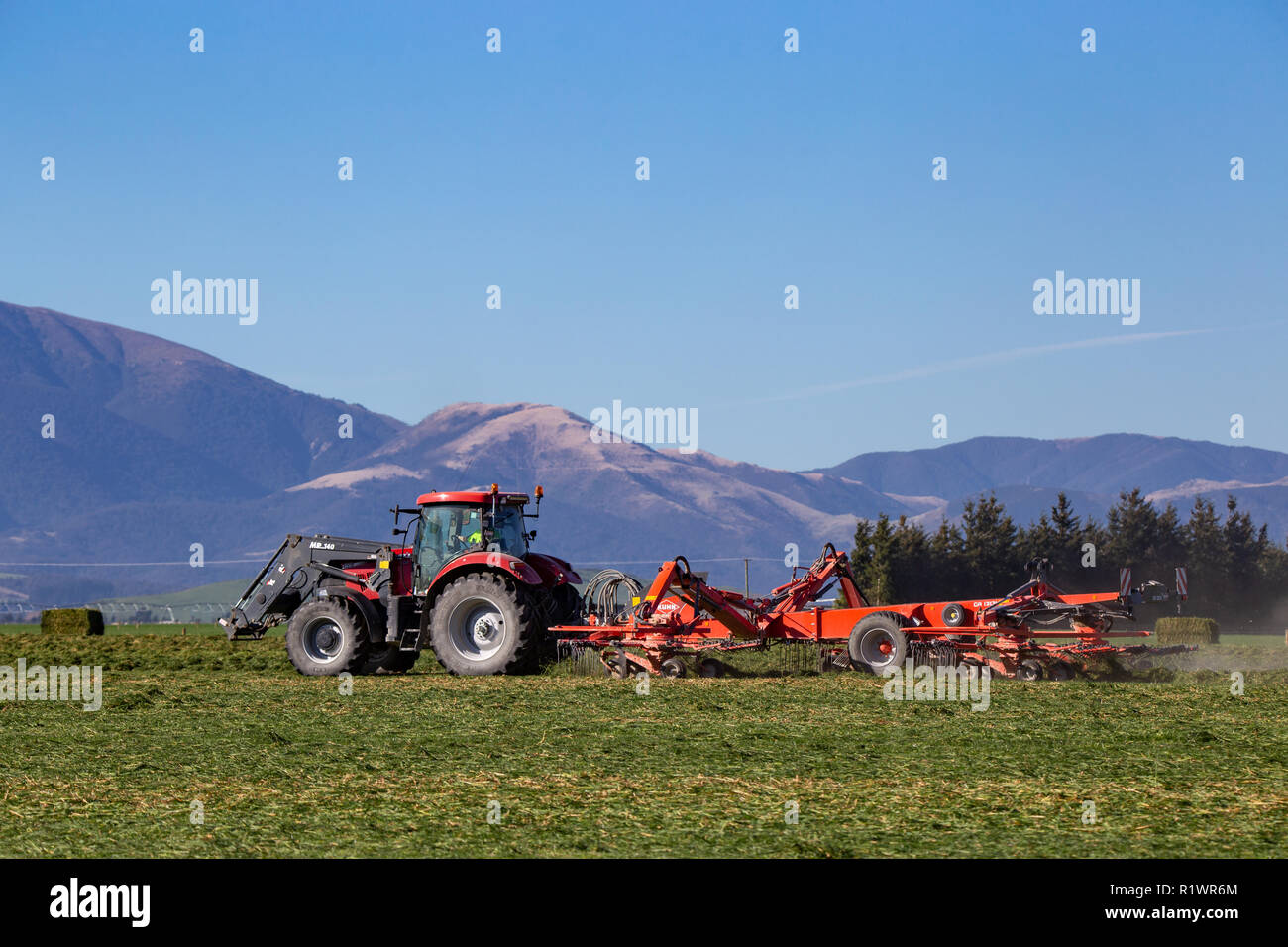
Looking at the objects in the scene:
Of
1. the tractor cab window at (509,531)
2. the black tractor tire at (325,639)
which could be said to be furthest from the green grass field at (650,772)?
Result: the tractor cab window at (509,531)

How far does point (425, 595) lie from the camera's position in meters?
19.5

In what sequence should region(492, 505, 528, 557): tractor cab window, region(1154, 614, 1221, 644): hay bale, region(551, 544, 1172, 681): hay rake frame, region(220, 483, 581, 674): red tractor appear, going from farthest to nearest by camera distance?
region(1154, 614, 1221, 644): hay bale
region(492, 505, 528, 557): tractor cab window
region(220, 483, 581, 674): red tractor
region(551, 544, 1172, 681): hay rake frame

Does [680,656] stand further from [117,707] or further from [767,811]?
[767,811]

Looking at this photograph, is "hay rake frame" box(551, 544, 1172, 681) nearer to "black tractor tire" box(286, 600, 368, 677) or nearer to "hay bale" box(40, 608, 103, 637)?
"black tractor tire" box(286, 600, 368, 677)

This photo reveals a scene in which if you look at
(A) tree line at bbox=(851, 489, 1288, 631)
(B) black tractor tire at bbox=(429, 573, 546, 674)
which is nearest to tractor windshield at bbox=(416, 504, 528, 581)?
(B) black tractor tire at bbox=(429, 573, 546, 674)

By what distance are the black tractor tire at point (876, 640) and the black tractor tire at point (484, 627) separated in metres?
4.20

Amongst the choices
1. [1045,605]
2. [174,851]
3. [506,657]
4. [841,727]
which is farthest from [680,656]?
[174,851]

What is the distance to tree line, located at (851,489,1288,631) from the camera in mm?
57344

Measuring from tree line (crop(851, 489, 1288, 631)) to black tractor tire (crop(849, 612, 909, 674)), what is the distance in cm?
3287

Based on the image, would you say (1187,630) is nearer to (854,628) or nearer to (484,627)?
(854,628)

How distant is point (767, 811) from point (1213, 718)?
6558mm

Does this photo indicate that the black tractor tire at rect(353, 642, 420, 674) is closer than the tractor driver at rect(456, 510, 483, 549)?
No

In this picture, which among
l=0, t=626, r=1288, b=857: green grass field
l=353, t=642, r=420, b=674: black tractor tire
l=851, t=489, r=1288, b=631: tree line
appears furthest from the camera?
l=851, t=489, r=1288, b=631: tree line
